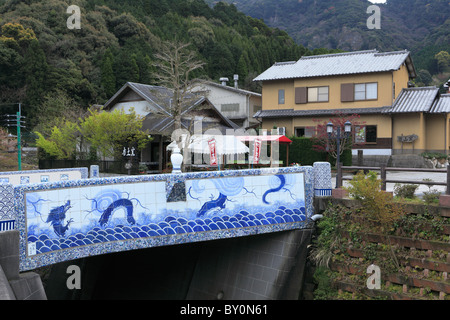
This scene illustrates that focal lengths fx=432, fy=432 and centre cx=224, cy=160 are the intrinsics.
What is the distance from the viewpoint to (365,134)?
1227 inches

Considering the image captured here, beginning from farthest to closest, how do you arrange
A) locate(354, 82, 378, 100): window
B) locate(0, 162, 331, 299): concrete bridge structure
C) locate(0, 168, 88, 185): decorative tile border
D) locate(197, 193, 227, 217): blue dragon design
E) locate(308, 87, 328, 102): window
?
locate(308, 87, 328, 102): window
locate(354, 82, 378, 100): window
locate(0, 168, 88, 185): decorative tile border
locate(197, 193, 227, 217): blue dragon design
locate(0, 162, 331, 299): concrete bridge structure

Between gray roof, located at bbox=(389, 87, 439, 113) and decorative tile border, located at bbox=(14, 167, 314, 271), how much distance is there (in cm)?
1992

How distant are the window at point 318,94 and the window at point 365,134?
129 inches

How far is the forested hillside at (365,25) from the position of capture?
89688 millimetres

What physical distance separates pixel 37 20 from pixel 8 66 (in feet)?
27.4

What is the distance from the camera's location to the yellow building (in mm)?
29781

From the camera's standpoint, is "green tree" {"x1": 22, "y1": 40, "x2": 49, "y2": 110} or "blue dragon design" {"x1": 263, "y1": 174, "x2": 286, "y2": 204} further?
"green tree" {"x1": 22, "y1": 40, "x2": 49, "y2": 110}

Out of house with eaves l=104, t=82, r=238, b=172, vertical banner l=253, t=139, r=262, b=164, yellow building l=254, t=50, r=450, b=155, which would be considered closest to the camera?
vertical banner l=253, t=139, r=262, b=164

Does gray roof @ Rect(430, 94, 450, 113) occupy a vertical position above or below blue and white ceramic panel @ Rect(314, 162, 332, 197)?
above

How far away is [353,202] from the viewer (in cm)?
1140

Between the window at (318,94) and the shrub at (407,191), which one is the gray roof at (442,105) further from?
the shrub at (407,191)

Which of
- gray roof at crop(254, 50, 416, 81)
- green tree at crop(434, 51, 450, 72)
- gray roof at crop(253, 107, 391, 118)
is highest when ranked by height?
green tree at crop(434, 51, 450, 72)

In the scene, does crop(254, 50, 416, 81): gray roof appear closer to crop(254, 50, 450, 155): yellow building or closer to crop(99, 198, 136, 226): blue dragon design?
crop(254, 50, 450, 155): yellow building

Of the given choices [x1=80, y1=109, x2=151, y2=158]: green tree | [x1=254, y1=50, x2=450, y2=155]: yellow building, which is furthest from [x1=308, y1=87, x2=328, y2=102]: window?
[x1=80, y1=109, x2=151, y2=158]: green tree
